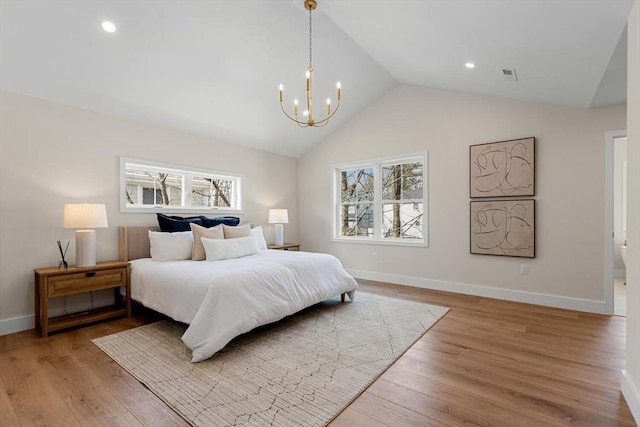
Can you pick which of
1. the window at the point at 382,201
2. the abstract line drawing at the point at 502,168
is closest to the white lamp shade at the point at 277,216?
the window at the point at 382,201

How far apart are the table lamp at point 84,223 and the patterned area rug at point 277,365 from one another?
829 mm

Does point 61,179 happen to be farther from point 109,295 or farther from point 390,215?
point 390,215

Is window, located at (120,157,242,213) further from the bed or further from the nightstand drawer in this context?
the nightstand drawer

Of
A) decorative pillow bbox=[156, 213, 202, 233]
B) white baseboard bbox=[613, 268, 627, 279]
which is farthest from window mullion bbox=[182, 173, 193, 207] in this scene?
white baseboard bbox=[613, 268, 627, 279]


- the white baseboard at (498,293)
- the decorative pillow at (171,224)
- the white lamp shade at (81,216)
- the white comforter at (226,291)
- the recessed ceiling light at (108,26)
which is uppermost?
the recessed ceiling light at (108,26)

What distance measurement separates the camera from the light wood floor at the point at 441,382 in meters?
1.68

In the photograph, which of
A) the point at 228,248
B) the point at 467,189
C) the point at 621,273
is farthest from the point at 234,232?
the point at 621,273

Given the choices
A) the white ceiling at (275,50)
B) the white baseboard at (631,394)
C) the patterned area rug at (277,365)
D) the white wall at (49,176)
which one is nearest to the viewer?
the white baseboard at (631,394)

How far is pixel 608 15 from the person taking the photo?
196cm

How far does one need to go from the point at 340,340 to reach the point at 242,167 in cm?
336

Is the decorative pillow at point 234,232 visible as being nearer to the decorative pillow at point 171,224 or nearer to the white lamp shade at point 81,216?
Result: the decorative pillow at point 171,224

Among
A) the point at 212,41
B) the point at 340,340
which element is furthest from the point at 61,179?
the point at 340,340

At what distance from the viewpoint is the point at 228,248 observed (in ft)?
11.6

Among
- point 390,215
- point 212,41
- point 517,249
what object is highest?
point 212,41
